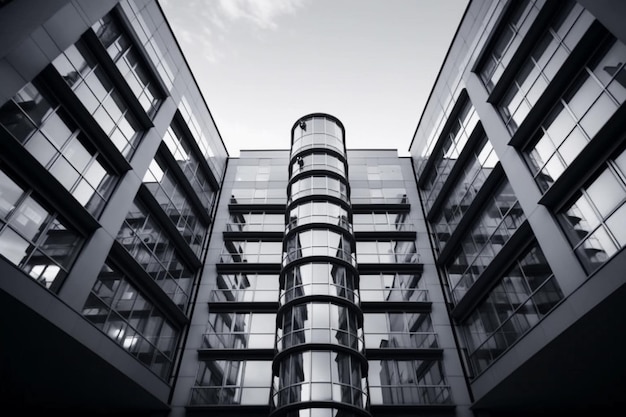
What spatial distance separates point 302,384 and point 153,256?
9.61 metres

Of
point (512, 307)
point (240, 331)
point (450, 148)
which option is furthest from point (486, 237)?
point (240, 331)

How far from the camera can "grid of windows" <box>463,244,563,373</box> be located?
15086 millimetres

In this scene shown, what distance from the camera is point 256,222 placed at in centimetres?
2878

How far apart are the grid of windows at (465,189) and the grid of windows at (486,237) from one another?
1.26m

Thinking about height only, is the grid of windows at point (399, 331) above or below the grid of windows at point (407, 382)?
above

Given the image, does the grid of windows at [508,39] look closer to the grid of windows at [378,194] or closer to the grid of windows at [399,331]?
the grid of windows at [378,194]

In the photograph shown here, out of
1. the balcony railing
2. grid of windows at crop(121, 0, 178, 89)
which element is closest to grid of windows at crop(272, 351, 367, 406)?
the balcony railing

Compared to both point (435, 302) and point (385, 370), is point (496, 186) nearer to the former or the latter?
point (435, 302)

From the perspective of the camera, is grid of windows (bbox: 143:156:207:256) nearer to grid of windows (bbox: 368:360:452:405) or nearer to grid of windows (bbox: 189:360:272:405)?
grid of windows (bbox: 189:360:272:405)

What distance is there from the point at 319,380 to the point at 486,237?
10242 mm

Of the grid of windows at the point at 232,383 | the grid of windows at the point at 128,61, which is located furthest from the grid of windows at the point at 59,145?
the grid of windows at the point at 232,383

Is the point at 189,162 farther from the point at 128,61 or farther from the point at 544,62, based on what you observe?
the point at 544,62

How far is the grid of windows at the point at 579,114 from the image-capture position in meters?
12.8

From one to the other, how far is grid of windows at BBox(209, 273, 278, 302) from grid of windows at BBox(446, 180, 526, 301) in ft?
34.6
